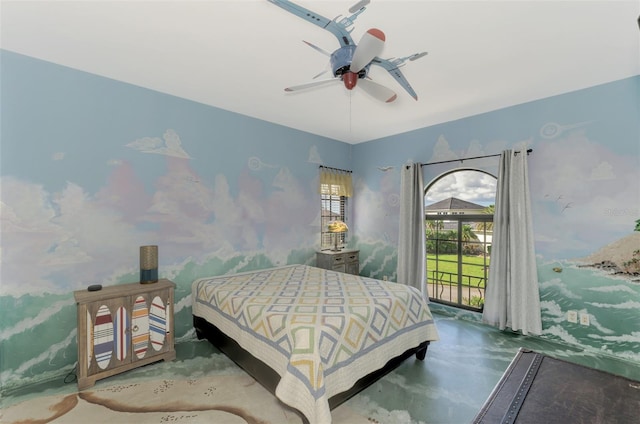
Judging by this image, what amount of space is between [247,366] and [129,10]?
9.19 feet

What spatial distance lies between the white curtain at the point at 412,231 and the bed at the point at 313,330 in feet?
4.37

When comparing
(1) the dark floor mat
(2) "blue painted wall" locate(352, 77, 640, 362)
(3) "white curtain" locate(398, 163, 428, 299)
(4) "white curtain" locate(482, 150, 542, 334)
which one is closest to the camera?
(1) the dark floor mat

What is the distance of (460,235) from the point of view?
13.2ft

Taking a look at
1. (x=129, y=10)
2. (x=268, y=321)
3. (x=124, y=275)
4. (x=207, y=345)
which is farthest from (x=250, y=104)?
(x=207, y=345)

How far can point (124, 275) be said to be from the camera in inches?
112

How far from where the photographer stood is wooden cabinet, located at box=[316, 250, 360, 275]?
174 inches

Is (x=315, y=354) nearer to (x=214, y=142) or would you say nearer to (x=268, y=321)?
(x=268, y=321)

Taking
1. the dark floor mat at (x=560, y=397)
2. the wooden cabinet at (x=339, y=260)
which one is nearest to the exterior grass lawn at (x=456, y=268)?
the wooden cabinet at (x=339, y=260)

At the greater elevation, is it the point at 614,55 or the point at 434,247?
the point at 614,55

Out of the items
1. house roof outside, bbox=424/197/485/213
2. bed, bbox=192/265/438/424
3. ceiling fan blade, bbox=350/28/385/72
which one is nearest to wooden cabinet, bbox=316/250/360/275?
bed, bbox=192/265/438/424

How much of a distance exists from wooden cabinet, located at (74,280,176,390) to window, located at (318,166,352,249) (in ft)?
8.43

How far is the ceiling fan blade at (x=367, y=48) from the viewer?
143cm

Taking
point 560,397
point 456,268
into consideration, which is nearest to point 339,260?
point 456,268

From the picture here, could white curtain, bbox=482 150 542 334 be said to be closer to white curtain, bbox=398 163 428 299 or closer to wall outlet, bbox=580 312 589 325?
wall outlet, bbox=580 312 589 325
